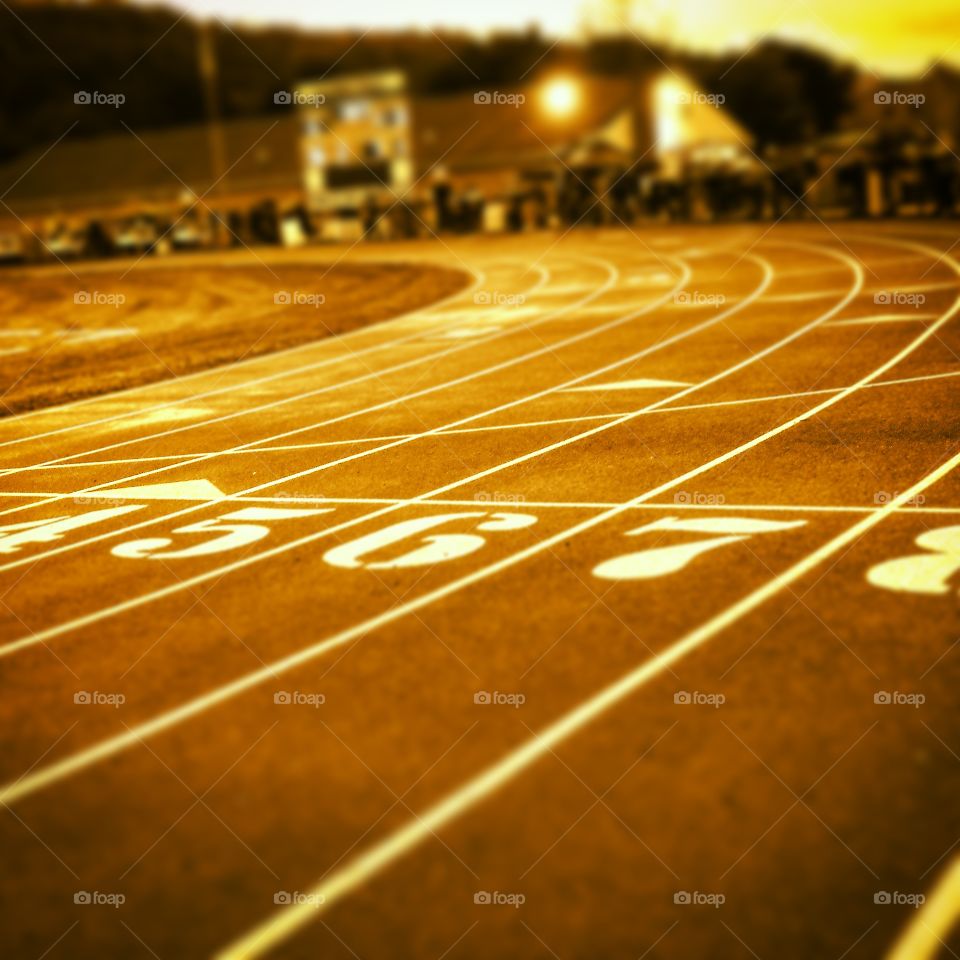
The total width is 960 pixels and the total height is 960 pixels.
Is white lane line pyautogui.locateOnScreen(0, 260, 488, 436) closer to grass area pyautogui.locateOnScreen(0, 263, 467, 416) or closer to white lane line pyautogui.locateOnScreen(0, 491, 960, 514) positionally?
grass area pyautogui.locateOnScreen(0, 263, 467, 416)

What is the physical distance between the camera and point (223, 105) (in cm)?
10744

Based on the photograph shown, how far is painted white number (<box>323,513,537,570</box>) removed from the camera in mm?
7281

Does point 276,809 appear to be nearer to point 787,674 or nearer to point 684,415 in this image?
point 787,674

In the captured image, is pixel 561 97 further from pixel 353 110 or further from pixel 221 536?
pixel 221 536

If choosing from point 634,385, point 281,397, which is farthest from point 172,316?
point 634,385

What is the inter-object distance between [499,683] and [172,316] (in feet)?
66.3

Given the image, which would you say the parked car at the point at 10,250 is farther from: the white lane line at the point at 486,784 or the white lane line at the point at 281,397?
the white lane line at the point at 486,784

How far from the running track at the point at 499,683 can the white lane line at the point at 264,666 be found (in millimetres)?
23

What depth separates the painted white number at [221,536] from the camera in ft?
25.9

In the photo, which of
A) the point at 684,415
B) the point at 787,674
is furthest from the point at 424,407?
the point at 787,674

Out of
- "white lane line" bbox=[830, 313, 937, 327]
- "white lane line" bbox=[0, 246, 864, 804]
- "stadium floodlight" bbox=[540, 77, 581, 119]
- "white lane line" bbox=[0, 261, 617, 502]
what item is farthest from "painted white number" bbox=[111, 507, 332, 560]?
"stadium floodlight" bbox=[540, 77, 581, 119]

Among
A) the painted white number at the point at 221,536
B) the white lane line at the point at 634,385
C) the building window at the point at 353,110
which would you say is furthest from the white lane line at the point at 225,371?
the building window at the point at 353,110

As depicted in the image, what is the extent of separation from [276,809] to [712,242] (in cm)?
2721

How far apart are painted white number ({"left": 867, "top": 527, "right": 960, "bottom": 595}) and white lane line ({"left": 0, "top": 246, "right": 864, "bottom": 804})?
6.24 ft
